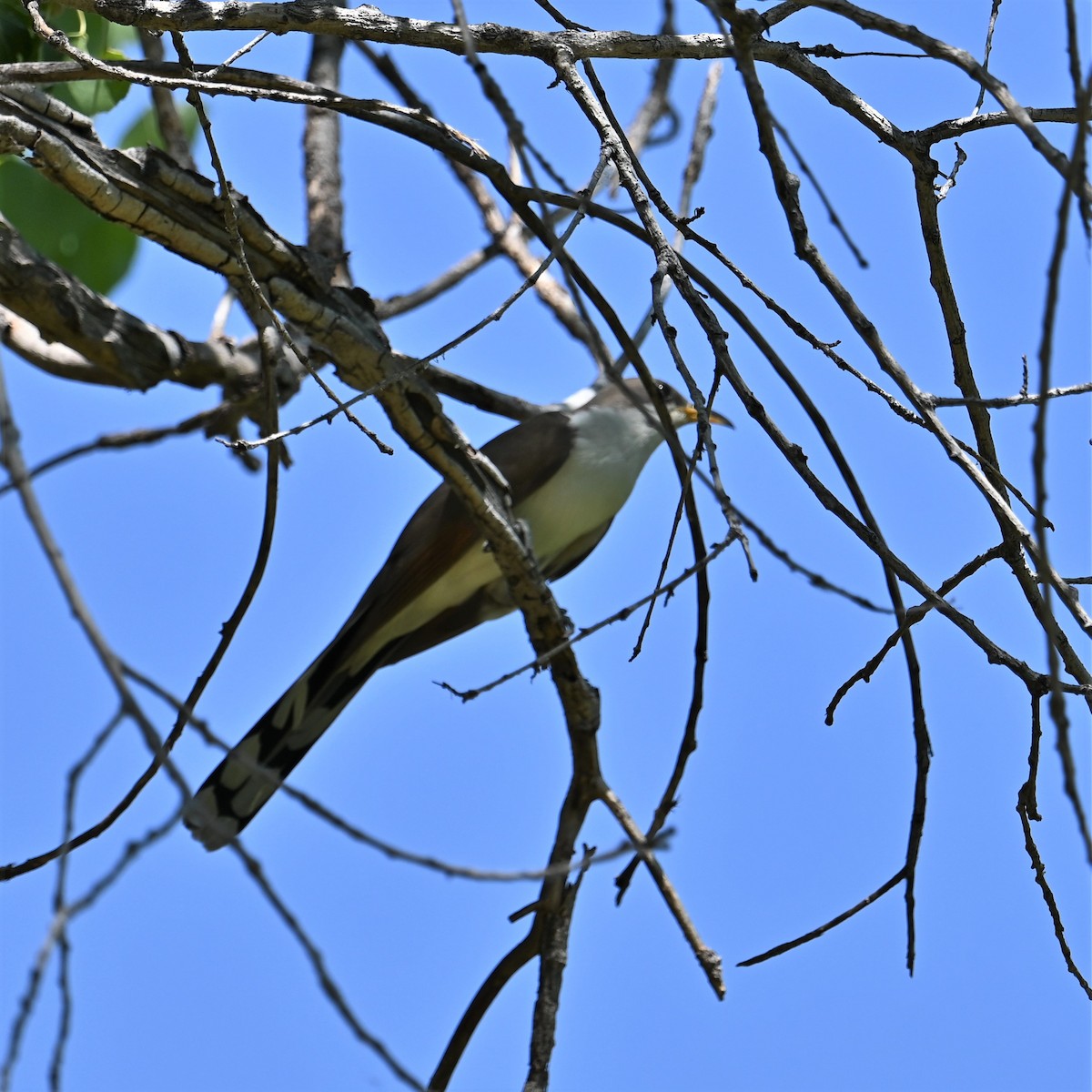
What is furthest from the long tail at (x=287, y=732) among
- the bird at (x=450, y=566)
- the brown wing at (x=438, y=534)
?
the brown wing at (x=438, y=534)

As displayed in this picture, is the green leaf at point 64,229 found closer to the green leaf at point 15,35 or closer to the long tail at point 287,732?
the green leaf at point 15,35

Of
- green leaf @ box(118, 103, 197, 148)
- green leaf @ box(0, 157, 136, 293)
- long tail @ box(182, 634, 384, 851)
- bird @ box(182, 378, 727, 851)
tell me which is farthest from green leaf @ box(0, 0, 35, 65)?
long tail @ box(182, 634, 384, 851)

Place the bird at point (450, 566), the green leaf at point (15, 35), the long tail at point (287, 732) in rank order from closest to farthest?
the green leaf at point (15, 35) < the long tail at point (287, 732) < the bird at point (450, 566)

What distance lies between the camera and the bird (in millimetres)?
3717

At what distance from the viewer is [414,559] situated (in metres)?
3.91

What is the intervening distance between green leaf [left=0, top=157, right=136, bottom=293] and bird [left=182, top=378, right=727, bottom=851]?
1.00 m

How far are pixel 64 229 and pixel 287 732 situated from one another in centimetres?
147

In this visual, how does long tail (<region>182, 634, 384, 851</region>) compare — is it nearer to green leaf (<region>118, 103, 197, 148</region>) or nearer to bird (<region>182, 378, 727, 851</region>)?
bird (<region>182, 378, 727, 851</region>)

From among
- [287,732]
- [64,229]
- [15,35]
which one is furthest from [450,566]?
[15,35]

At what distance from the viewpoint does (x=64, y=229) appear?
3088 millimetres

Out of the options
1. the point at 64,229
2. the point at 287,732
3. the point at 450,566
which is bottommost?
the point at 287,732

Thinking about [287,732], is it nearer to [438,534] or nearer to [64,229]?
[438,534]

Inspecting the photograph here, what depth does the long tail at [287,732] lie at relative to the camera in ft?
11.2

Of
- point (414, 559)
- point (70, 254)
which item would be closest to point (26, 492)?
point (70, 254)
